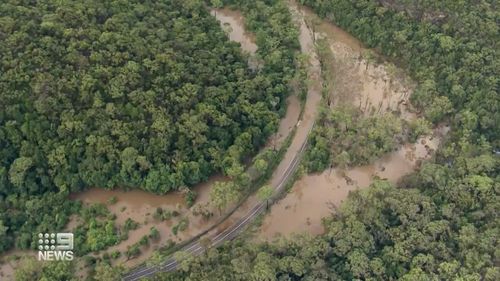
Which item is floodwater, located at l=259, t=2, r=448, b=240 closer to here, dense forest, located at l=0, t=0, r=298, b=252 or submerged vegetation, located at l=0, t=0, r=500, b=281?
A: submerged vegetation, located at l=0, t=0, r=500, b=281

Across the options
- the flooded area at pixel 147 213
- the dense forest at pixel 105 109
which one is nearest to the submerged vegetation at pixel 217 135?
the dense forest at pixel 105 109

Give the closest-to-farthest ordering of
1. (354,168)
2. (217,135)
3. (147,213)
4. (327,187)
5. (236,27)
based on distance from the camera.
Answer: (147,213), (217,135), (327,187), (354,168), (236,27)

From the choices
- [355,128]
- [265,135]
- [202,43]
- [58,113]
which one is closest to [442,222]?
[355,128]

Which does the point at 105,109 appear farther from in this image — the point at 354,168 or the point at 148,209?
the point at 354,168

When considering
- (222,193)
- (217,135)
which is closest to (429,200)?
(222,193)

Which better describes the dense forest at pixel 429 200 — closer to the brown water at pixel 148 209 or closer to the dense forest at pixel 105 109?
the brown water at pixel 148 209
